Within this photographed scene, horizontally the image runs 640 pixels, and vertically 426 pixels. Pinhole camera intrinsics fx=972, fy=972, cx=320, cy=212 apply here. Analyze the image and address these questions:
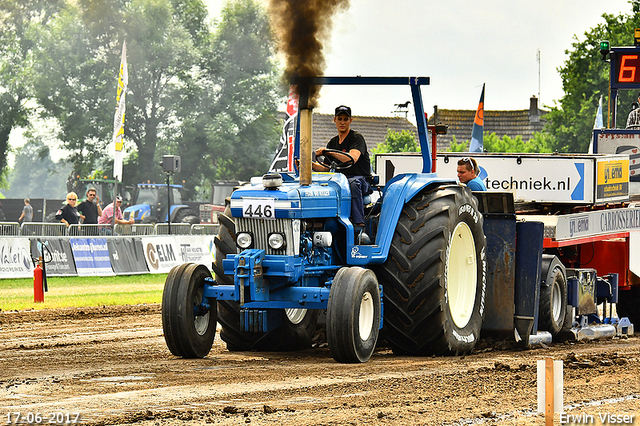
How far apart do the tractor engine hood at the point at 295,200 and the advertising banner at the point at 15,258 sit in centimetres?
1225

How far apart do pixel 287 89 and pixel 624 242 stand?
5.84 metres

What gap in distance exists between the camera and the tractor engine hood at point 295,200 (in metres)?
8.07

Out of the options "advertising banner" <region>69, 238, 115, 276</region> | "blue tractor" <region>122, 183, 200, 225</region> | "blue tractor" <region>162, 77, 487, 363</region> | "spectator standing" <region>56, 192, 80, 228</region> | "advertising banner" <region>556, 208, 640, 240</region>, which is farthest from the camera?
"blue tractor" <region>122, 183, 200, 225</region>

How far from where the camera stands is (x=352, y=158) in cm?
875

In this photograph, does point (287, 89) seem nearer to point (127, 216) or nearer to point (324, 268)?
point (324, 268)

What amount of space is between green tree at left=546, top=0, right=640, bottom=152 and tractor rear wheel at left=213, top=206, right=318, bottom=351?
1425 inches

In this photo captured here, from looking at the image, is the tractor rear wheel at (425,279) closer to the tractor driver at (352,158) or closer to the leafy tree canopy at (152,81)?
the tractor driver at (352,158)

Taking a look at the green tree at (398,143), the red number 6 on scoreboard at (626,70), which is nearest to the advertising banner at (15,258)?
the red number 6 on scoreboard at (626,70)

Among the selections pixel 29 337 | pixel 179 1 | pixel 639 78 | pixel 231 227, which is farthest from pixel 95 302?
pixel 179 1

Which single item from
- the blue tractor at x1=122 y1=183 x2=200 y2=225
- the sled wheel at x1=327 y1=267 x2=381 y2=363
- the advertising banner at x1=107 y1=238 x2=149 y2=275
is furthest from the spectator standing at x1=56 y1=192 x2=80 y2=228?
the blue tractor at x1=122 y1=183 x2=200 y2=225

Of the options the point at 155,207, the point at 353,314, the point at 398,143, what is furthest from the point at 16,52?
the point at 353,314

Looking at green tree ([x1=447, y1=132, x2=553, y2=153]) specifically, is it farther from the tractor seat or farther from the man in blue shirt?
the tractor seat

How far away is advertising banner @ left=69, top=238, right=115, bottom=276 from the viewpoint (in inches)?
813

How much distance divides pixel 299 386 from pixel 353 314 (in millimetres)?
1010
